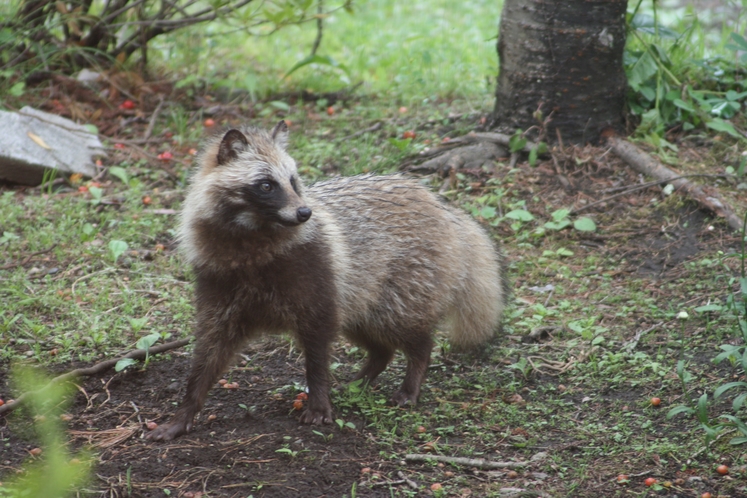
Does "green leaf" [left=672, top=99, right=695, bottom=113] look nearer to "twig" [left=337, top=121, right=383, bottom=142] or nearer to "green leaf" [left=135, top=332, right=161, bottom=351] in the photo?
"twig" [left=337, top=121, right=383, bottom=142]

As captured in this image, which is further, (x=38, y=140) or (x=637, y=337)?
(x=38, y=140)

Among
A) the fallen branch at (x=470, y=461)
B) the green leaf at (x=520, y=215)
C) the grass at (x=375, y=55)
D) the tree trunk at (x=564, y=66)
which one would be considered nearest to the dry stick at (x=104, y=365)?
the fallen branch at (x=470, y=461)

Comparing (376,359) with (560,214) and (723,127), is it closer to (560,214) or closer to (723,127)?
(560,214)

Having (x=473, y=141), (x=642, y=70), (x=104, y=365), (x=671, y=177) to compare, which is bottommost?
A: (x=104, y=365)

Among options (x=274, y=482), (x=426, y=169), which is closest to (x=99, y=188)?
(x=426, y=169)

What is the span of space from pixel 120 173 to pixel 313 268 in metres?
3.28

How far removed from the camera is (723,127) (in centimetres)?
616

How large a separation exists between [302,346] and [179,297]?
149 cm

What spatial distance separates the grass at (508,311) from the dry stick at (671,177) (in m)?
0.13

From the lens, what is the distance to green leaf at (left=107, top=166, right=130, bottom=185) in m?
6.66

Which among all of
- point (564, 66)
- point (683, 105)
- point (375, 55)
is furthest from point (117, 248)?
point (375, 55)

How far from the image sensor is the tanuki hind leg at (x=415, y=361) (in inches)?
178

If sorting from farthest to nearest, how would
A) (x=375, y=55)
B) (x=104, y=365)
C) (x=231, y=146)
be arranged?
(x=375, y=55) → (x=104, y=365) → (x=231, y=146)

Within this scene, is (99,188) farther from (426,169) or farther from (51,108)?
(426,169)
